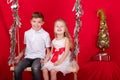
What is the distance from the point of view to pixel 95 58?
13.1 ft

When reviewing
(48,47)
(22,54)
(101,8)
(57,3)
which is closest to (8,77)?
(22,54)

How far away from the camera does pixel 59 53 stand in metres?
3.54

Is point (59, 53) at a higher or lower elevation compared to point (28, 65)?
higher

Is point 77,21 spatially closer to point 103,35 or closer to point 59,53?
point 59,53

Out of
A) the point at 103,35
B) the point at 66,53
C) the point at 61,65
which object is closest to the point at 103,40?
the point at 103,35

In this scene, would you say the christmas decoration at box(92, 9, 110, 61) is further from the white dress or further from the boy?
the boy

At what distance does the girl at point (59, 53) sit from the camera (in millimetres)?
3406

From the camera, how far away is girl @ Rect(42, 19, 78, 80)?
11.2 feet

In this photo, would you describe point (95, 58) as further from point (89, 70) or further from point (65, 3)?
point (65, 3)

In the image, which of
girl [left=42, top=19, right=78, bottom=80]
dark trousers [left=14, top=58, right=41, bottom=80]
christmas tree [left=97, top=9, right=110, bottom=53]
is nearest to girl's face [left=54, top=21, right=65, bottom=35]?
girl [left=42, top=19, right=78, bottom=80]

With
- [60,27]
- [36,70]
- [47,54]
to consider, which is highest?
[60,27]

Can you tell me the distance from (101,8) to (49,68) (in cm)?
116

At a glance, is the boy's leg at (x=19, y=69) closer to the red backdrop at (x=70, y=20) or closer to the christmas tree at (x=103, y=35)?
the red backdrop at (x=70, y=20)
